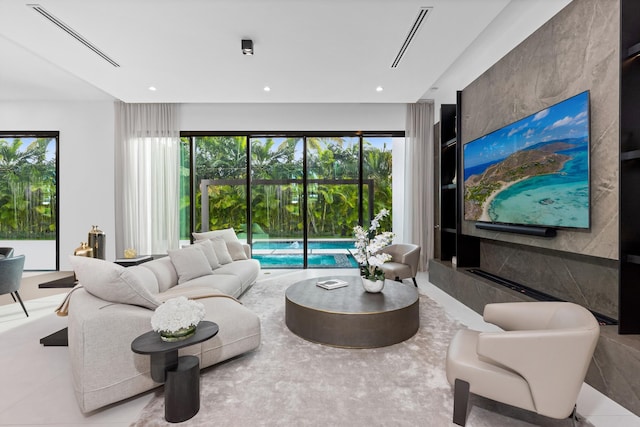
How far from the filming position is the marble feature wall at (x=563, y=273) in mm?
2451

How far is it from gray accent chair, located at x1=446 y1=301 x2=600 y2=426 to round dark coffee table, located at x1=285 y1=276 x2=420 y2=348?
0.89 m

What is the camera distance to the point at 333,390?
6.96 feet

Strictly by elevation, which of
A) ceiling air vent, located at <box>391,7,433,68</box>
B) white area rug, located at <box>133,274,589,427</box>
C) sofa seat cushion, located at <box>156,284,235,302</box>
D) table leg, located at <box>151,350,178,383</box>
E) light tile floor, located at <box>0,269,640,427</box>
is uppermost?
ceiling air vent, located at <box>391,7,433,68</box>

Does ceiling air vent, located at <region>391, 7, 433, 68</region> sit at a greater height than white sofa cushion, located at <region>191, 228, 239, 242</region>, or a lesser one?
greater

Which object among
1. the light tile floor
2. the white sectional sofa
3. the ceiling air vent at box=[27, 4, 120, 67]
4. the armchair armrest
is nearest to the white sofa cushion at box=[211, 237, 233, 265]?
the white sectional sofa

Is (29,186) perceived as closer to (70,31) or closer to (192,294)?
(70,31)

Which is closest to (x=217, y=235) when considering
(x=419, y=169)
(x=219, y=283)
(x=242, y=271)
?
(x=242, y=271)

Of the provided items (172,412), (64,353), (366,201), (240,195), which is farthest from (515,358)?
(240,195)

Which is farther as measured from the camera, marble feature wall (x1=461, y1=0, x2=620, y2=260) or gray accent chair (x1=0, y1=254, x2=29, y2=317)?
gray accent chair (x1=0, y1=254, x2=29, y2=317)

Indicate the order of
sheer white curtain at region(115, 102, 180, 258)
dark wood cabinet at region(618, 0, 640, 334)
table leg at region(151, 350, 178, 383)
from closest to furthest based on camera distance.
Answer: table leg at region(151, 350, 178, 383)
dark wood cabinet at region(618, 0, 640, 334)
sheer white curtain at region(115, 102, 180, 258)

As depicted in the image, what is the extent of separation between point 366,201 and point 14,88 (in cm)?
632

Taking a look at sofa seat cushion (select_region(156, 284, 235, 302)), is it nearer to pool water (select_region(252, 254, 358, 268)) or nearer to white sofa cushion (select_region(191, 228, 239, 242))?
white sofa cushion (select_region(191, 228, 239, 242))

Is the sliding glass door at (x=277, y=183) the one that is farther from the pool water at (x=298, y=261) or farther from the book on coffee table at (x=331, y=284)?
the book on coffee table at (x=331, y=284)

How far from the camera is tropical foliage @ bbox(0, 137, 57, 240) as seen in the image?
598 centimetres
